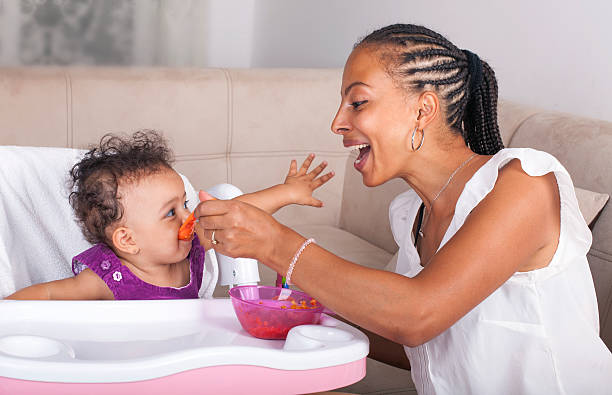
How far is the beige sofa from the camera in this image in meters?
2.03

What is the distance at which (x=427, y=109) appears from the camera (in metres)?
1.23

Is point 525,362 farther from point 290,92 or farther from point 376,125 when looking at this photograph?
point 290,92

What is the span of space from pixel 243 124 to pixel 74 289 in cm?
116

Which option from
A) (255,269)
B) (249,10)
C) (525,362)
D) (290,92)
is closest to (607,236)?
(525,362)

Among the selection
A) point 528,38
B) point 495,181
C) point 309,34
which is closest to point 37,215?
point 495,181

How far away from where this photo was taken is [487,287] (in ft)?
3.50

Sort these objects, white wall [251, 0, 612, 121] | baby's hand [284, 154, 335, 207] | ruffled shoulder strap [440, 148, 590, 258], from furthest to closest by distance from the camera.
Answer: white wall [251, 0, 612, 121], baby's hand [284, 154, 335, 207], ruffled shoulder strap [440, 148, 590, 258]

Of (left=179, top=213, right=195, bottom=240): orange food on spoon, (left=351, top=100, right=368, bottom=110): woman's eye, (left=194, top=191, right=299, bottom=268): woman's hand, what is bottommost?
(left=179, top=213, right=195, bottom=240): orange food on spoon

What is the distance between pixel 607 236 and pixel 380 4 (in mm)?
1453

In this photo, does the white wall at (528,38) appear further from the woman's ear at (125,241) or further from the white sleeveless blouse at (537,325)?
the woman's ear at (125,241)

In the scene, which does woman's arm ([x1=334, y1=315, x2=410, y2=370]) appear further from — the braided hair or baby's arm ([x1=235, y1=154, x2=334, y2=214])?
the braided hair

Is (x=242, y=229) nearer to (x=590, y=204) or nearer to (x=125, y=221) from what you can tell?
(x=125, y=221)

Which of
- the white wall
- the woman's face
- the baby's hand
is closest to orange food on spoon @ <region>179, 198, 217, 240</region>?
the baby's hand

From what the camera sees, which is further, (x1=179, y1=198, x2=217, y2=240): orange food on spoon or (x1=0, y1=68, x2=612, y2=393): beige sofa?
(x1=0, y1=68, x2=612, y2=393): beige sofa
